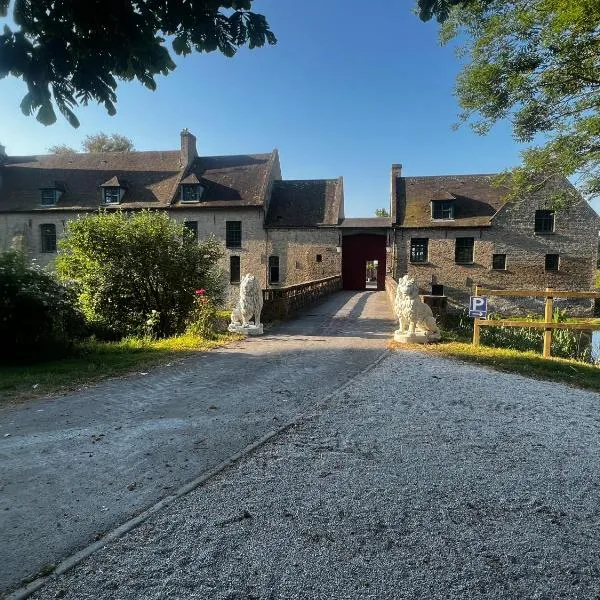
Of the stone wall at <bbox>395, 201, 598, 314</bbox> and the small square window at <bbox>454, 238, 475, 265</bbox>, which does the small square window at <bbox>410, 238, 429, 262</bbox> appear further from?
the small square window at <bbox>454, 238, 475, 265</bbox>

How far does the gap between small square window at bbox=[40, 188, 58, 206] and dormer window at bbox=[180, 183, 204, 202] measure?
9.25 m

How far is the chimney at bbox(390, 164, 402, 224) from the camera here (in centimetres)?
2945

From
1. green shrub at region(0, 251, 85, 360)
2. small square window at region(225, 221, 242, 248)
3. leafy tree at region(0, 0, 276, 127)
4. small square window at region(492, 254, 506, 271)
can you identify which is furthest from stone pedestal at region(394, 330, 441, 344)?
small square window at region(225, 221, 242, 248)

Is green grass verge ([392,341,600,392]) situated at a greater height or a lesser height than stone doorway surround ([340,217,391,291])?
lesser

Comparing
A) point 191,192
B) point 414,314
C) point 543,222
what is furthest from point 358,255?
point 414,314

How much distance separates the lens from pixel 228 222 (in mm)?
29438

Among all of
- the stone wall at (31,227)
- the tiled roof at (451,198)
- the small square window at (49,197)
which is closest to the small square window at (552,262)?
the tiled roof at (451,198)

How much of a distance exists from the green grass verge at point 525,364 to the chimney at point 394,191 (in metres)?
21.2

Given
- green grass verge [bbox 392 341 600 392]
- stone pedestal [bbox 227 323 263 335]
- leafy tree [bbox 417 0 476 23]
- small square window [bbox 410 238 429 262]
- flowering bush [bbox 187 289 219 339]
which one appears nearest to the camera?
leafy tree [bbox 417 0 476 23]

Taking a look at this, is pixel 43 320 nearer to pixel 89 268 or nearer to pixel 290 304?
pixel 89 268

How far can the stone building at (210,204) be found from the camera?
29.2 metres

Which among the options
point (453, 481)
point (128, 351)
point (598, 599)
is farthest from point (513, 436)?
point (128, 351)

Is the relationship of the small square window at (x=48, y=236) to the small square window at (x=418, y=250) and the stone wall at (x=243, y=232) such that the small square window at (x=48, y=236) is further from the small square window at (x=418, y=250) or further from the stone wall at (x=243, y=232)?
the small square window at (x=418, y=250)

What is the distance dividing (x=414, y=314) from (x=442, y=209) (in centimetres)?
2137
